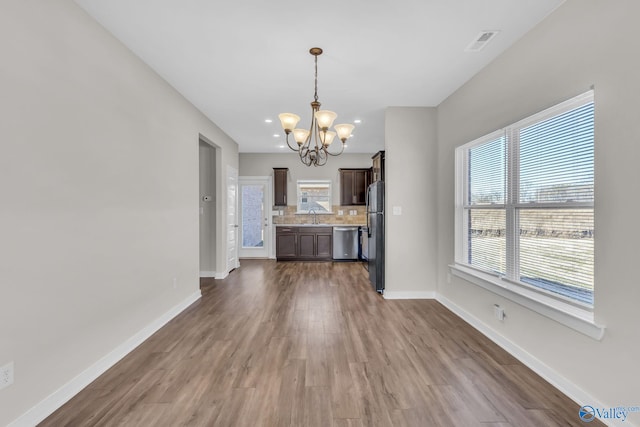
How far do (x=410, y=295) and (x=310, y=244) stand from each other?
3.33 metres

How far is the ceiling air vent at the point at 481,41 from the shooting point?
7.86ft

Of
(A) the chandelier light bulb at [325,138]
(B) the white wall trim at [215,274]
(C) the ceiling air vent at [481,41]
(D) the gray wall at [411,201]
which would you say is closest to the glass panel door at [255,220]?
(B) the white wall trim at [215,274]

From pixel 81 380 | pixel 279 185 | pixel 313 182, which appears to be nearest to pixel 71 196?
pixel 81 380

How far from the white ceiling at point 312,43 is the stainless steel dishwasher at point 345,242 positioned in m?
3.65

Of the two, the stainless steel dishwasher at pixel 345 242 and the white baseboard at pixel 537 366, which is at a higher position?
the stainless steel dishwasher at pixel 345 242

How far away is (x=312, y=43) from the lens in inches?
99.1

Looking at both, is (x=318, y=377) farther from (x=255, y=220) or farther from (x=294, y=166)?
(x=294, y=166)

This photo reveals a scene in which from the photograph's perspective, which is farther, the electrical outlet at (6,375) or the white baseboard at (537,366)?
the white baseboard at (537,366)

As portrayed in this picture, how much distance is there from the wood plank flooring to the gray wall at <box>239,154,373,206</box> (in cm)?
437

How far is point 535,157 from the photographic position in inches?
94.0

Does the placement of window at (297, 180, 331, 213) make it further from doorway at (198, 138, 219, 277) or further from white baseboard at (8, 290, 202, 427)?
white baseboard at (8, 290, 202, 427)

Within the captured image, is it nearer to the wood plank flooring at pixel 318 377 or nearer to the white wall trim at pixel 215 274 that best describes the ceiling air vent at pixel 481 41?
the wood plank flooring at pixel 318 377

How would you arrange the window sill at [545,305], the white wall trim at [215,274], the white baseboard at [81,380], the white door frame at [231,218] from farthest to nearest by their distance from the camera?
the white door frame at [231,218] < the white wall trim at [215,274] < the window sill at [545,305] < the white baseboard at [81,380]

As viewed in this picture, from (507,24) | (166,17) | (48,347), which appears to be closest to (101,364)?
(48,347)
